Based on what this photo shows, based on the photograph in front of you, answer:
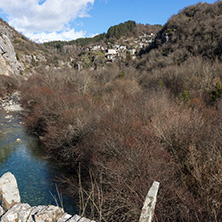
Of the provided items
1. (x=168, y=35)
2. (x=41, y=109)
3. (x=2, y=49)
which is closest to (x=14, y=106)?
(x=41, y=109)

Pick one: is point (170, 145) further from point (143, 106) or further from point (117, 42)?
point (117, 42)

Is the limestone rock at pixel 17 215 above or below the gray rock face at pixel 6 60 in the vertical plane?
below

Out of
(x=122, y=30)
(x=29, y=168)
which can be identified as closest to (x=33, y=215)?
(x=29, y=168)

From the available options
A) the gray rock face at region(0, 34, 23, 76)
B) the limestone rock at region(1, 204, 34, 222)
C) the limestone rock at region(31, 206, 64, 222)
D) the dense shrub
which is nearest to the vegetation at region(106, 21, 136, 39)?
the gray rock face at region(0, 34, 23, 76)

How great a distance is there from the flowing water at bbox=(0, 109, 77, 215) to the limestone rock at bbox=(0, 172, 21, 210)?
1.40m

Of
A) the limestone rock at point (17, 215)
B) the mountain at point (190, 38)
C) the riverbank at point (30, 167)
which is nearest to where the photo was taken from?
the limestone rock at point (17, 215)

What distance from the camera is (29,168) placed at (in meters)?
14.9

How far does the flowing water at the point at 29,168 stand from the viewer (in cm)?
1152

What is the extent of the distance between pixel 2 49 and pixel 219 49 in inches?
2106

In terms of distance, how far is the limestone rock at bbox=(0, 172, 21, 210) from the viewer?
7.30 m

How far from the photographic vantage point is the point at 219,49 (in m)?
36.8

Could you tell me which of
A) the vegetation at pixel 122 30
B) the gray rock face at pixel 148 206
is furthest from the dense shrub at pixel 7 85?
the vegetation at pixel 122 30

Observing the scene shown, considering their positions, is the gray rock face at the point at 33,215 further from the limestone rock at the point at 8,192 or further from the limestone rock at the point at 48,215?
the limestone rock at the point at 8,192

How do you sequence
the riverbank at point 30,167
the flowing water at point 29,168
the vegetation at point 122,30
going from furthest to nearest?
the vegetation at point 122,30, the riverbank at point 30,167, the flowing water at point 29,168
